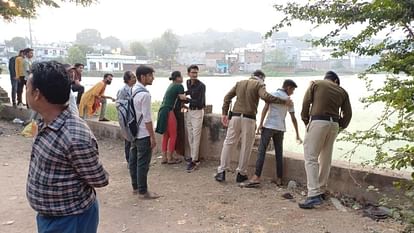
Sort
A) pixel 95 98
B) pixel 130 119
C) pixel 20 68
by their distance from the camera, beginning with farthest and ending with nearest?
pixel 20 68
pixel 95 98
pixel 130 119

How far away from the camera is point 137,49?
1269cm

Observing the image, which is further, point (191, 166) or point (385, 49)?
point (191, 166)

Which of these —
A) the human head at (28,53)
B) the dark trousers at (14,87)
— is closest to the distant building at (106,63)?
the human head at (28,53)

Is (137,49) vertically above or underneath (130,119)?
above

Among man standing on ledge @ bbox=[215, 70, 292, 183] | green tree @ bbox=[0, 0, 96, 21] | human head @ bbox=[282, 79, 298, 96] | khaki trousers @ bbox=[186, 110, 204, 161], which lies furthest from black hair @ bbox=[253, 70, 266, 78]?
green tree @ bbox=[0, 0, 96, 21]

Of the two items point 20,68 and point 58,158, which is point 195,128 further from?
point 20,68

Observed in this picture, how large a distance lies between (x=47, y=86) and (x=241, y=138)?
387cm

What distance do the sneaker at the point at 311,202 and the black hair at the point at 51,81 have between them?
→ 130 inches

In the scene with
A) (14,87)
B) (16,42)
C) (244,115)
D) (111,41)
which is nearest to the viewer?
(244,115)

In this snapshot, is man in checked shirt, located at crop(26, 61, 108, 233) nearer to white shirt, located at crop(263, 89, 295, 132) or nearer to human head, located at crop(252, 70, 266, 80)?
white shirt, located at crop(263, 89, 295, 132)

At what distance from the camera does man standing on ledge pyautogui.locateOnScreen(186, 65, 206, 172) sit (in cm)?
600

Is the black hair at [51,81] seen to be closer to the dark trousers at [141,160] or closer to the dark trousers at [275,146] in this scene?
the dark trousers at [141,160]

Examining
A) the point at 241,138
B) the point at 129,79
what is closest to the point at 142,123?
the point at 129,79

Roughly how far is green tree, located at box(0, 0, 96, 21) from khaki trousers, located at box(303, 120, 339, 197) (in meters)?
8.15
